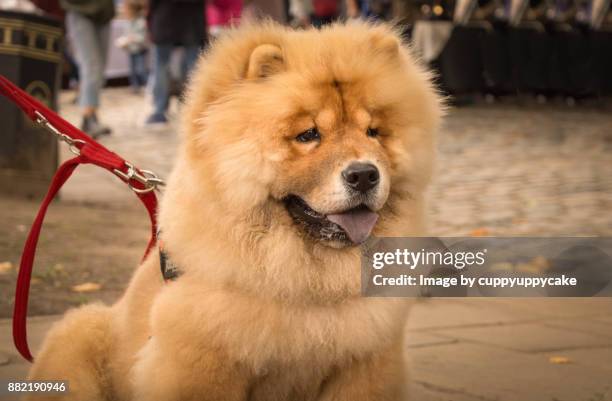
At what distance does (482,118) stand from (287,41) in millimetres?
12477

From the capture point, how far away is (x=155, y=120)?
1412cm

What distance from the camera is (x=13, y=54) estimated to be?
27.0 ft

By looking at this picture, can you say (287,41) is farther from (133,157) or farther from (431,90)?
(133,157)

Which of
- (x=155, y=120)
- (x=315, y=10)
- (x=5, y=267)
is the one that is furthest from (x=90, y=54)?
(x=5, y=267)

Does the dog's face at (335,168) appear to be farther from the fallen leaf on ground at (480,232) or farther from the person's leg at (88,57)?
the person's leg at (88,57)

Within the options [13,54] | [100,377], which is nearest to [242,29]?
[100,377]

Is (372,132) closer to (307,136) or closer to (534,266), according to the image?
(307,136)

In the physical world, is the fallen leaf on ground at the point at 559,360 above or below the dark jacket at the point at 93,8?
below

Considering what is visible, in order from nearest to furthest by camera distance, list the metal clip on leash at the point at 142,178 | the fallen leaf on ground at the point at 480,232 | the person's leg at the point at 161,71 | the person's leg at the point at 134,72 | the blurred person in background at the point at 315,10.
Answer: the metal clip on leash at the point at 142,178
the fallen leaf on ground at the point at 480,232
the person's leg at the point at 161,71
the blurred person in background at the point at 315,10
the person's leg at the point at 134,72

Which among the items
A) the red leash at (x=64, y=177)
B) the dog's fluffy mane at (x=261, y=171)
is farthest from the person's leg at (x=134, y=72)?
the dog's fluffy mane at (x=261, y=171)

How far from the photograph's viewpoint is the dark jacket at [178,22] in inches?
505

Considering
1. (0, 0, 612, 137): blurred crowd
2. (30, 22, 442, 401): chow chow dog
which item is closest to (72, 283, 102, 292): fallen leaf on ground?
(30, 22, 442, 401): chow chow dog

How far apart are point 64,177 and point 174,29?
29.8 ft

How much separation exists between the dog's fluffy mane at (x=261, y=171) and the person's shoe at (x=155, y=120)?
10845 millimetres
